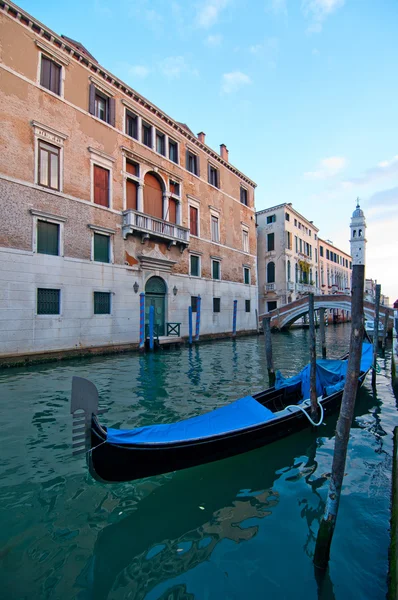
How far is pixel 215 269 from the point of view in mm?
17953

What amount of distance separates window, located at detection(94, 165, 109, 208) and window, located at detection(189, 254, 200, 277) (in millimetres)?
5293

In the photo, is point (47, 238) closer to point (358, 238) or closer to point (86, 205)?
point (86, 205)

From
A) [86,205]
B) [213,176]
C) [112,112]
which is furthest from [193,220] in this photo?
[86,205]

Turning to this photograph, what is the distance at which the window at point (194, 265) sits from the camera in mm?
16344

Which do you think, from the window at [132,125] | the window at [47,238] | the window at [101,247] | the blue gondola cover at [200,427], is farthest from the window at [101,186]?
the blue gondola cover at [200,427]

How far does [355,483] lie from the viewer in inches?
121

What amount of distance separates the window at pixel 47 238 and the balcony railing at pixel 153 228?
8.87 feet

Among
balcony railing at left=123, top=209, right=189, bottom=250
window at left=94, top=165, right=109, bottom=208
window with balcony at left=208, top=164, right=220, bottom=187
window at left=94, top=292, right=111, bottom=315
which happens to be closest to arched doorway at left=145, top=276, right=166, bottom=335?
balcony railing at left=123, top=209, right=189, bottom=250

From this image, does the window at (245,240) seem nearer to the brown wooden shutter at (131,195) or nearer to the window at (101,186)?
the brown wooden shutter at (131,195)

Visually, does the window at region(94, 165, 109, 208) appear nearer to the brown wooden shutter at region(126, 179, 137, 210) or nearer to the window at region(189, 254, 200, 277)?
the brown wooden shutter at region(126, 179, 137, 210)

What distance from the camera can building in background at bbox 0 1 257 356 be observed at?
9570mm

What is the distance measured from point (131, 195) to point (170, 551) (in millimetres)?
12876

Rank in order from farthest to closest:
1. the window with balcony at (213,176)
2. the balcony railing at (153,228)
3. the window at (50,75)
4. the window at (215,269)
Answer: the window with balcony at (213,176), the window at (215,269), the balcony railing at (153,228), the window at (50,75)

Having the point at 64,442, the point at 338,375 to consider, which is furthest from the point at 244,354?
the point at 64,442
